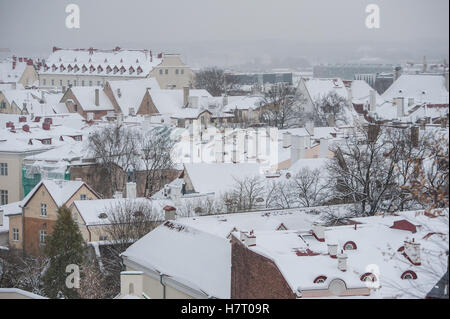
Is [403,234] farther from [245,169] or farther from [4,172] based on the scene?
[4,172]

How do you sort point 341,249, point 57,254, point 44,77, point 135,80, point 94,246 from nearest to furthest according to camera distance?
point 341,249, point 57,254, point 94,246, point 135,80, point 44,77

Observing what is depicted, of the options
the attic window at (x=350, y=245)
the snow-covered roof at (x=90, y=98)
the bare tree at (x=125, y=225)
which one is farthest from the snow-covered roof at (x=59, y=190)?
the snow-covered roof at (x=90, y=98)

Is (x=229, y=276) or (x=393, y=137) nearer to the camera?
(x=229, y=276)

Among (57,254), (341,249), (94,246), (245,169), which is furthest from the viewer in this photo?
(245,169)

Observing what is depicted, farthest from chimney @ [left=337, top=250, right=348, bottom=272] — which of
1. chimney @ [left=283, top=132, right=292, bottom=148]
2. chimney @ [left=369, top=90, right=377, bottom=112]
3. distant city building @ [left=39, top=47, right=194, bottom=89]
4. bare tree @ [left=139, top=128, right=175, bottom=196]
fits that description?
distant city building @ [left=39, top=47, right=194, bottom=89]

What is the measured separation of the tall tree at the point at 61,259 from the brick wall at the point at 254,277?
143 centimetres

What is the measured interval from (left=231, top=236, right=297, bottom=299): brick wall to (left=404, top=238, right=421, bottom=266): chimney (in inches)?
32.9

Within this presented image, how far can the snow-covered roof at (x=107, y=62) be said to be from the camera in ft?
67.7

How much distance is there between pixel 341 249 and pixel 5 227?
5427 millimetres

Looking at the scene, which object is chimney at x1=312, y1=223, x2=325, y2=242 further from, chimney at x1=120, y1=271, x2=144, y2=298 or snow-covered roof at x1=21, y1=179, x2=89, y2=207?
snow-covered roof at x1=21, y1=179, x2=89, y2=207

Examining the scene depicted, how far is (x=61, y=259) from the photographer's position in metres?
6.49
